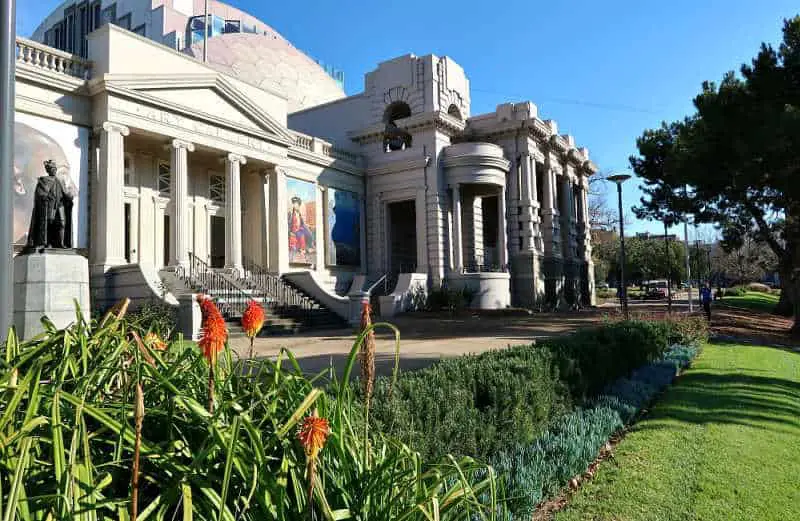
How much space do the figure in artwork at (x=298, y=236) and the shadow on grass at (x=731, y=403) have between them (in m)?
19.5

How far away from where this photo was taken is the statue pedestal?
8.69 m

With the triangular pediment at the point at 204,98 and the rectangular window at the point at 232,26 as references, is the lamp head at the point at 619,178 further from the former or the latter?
the rectangular window at the point at 232,26

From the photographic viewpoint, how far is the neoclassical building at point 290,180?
18078 mm

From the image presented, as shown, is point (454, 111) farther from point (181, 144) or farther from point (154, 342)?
point (154, 342)

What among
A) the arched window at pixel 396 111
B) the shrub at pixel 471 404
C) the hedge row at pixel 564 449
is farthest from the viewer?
the arched window at pixel 396 111

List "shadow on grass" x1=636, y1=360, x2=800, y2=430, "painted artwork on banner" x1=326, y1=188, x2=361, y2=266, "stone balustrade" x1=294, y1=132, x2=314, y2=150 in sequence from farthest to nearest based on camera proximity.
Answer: "painted artwork on banner" x1=326, y1=188, x2=361, y2=266 → "stone balustrade" x1=294, y1=132, x2=314, y2=150 → "shadow on grass" x1=636, y1=360, x2=800, y2=430

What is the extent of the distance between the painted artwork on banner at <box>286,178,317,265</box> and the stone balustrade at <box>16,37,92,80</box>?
381 inches

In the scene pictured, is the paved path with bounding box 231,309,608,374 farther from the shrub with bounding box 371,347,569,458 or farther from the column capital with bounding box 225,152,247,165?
the column capital with bounding box 225,152,247,165

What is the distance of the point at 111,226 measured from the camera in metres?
18.2

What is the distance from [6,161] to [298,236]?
22095mm

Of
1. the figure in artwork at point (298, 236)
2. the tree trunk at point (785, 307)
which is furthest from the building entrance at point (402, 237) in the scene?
the tree trunk at point (785, 307)

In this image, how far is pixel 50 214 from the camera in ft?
30.1

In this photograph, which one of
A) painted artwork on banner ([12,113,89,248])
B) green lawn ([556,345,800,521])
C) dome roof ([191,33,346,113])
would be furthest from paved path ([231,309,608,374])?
dome roof ([191,33,346,113])

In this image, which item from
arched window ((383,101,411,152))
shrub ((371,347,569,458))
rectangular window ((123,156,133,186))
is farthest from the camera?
arched window ((383,101,411,152))
